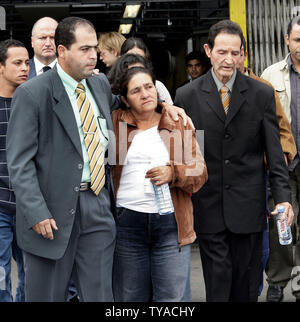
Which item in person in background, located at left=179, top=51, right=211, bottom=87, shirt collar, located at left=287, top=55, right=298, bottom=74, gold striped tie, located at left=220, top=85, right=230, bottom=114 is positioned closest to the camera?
gold striped tie, located at left=220, top=85, right=230, bottom=114

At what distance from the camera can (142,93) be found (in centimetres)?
446

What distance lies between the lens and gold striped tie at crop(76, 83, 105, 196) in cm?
418

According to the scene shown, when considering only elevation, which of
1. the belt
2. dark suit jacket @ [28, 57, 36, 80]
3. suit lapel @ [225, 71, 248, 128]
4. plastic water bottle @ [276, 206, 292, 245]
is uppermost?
dark suit jacket @ [28, 57, 36, 80]

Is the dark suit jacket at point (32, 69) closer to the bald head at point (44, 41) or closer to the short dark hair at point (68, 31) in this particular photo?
the bald head at point (44, 41)

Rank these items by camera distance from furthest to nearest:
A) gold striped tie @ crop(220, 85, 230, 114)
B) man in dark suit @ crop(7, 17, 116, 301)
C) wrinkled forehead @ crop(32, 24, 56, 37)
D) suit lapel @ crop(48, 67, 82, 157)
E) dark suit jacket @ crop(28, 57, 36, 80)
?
wrinkled forehead @ crop(32, 24, 56, 37) < dark suit jacket @ crop(28, 57, 36, 80) < gold striped tie @ crop(220, 85, 230, 114) < suit lapel @ crop(48, 67, 82, 157) < man in dark suit @ crop(7, 17, 116, 301)

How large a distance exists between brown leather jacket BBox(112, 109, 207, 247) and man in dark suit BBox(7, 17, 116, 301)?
27cm

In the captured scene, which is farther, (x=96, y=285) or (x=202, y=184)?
(x=202, y=184)

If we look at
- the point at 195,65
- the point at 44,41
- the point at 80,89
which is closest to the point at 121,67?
the point at 80,89

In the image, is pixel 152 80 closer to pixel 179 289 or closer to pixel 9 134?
pixel 9 134

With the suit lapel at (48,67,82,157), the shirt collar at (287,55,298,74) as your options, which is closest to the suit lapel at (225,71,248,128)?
the suit lapel at (48,67,82,157)

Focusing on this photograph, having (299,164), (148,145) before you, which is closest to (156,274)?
(148,145)

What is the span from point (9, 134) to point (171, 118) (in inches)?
42.7

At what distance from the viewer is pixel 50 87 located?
414cm

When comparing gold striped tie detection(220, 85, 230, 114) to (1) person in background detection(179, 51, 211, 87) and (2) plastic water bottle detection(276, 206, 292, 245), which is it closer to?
(2) plastic water bottle detection(276, 206, 292, 245)
